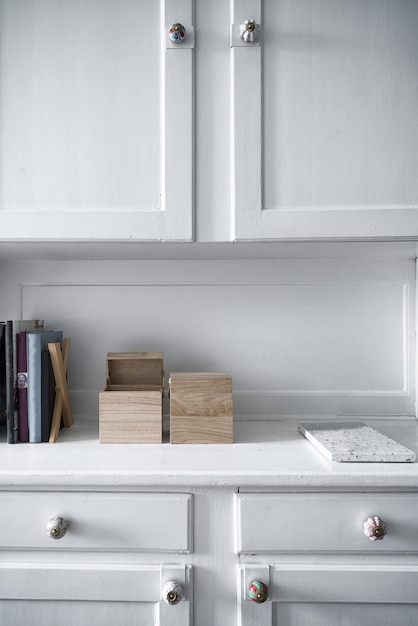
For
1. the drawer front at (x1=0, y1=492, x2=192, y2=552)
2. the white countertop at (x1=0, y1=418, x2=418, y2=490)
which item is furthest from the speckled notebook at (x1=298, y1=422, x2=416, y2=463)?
the drawer front at (x1=0, y1=492, x2=192, y2=552)

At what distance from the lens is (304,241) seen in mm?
1081

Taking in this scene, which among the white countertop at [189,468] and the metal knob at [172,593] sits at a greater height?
the white countertop at [189,468]

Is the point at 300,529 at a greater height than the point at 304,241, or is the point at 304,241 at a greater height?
the point at 304,241

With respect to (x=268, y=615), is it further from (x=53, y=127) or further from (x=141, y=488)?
(x=53, y=127)

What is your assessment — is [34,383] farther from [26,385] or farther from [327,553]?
[327,553]

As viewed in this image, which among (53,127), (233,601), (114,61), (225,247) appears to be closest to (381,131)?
(225,247)

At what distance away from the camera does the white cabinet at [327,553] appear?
2.96 feet

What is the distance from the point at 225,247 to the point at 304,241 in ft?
0.65

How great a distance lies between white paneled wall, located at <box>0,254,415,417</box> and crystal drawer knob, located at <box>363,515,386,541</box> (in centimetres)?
51

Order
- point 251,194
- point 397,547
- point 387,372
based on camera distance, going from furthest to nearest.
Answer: point 387,372
point 251,194
point 397,547

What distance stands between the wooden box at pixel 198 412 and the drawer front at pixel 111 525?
20cm

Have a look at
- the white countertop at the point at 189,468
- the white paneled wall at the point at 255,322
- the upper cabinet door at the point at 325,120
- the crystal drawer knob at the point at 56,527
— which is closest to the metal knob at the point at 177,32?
the upper cabinet door at the point at 325,120

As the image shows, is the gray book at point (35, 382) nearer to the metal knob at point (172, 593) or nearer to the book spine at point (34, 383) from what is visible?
the book spine at point (34, 383)

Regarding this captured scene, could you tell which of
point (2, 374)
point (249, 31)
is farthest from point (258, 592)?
point (249, 31)
